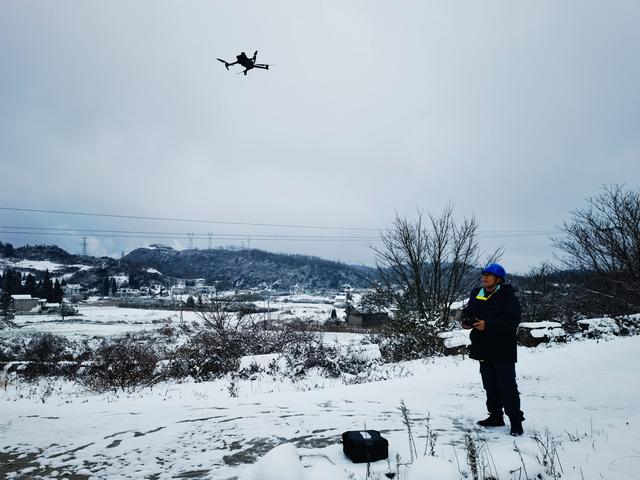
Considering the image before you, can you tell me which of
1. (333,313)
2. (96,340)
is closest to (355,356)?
(96,340)

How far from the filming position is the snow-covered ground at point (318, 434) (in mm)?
3148

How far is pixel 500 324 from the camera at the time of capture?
399 centimetres

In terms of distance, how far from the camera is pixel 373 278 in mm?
18359

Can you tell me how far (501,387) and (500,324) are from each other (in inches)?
26.3

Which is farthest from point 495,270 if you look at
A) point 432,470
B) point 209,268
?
point 209,268

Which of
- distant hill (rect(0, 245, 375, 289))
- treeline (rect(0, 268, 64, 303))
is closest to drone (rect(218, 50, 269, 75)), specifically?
treeline (rect(0, 268, 64, 303))

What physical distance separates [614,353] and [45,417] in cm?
1246

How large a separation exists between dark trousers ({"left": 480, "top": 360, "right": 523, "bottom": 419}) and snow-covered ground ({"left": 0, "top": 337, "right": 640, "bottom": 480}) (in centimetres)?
24

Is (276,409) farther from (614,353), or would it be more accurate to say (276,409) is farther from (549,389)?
(614,353)

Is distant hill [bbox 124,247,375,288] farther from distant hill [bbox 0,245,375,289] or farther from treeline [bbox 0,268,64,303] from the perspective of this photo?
treeline [bbox 0,268,64,303]

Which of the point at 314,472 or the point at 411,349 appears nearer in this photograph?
the point at 314,472

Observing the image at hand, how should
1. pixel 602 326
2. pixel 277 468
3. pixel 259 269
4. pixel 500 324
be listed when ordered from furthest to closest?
pixel 259 269 → pixel 602 326 → pixel 500 324 → pixel 277 468

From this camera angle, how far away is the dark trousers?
12.8 feet

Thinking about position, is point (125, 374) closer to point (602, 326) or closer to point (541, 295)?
point (602, 326)
